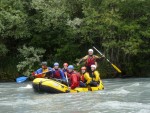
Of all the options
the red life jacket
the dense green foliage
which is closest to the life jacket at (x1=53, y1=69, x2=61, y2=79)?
the red life jacket

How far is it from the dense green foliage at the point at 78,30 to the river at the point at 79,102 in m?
7.44

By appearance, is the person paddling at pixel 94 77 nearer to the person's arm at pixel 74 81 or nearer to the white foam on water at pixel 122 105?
the person's arm at pixel 74 81

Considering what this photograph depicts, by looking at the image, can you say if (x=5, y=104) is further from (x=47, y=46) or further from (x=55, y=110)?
(x=47, y=46)

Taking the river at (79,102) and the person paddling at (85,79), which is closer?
the river at (79,102)

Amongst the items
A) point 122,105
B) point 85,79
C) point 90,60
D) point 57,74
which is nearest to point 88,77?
point 85,79

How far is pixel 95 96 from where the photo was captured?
606 inches

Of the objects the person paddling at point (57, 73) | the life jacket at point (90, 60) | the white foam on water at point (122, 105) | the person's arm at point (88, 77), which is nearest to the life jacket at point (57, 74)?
the person paddling at point (57, 73)

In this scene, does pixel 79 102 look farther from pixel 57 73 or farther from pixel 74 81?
pixel 57 73

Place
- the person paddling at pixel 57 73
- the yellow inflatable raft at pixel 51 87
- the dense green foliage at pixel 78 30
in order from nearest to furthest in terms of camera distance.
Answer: the yellow inflatable raft at pixel 51 87
the person paddling at pixel 57 73
the dense green foliage at pixel 78 30

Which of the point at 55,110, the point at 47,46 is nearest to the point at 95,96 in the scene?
the point at 55,110

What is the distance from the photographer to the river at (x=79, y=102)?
1255 cm

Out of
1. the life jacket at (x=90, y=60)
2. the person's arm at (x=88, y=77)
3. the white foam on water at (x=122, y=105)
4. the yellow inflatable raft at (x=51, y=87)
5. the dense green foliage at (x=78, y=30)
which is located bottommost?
the white foam on water at (x=122, y=105)

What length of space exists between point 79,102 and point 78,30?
11066 mm

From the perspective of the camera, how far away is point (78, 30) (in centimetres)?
2459
